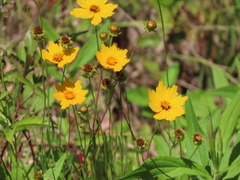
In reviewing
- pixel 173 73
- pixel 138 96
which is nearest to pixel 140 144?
pixel 138 96

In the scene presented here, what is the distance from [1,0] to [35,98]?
1.23 feet

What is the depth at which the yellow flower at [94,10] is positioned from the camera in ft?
3.57

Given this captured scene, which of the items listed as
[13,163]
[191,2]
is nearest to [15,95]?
[13,163]

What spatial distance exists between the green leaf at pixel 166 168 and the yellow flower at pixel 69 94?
0.81 feet

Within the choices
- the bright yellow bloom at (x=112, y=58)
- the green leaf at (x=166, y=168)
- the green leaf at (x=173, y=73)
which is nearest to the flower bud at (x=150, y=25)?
the bright yellow bloom at (x=112, y=58)

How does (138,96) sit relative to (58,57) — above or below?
below

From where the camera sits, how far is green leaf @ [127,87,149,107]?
2559 mm

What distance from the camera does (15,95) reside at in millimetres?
1441

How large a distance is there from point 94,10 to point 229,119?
503 mm

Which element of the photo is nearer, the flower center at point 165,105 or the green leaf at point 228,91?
the flower center at point 165,105

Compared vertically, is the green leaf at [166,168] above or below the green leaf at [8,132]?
below

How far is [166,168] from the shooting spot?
115 cm

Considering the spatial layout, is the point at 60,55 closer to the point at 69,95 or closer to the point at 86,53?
the point at 69,95

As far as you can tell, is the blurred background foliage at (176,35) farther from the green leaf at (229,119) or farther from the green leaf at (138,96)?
the green leaf at (229,119)
